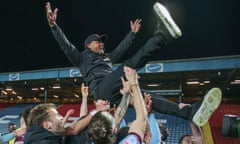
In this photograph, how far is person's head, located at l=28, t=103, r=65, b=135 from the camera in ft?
8.57

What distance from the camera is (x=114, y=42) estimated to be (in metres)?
16.5

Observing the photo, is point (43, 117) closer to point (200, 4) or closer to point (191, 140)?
point (191, 140)

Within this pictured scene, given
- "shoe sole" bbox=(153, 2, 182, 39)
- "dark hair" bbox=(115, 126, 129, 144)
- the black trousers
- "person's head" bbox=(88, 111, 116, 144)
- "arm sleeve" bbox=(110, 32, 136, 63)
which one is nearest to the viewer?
"person's head" bbox=(88, 111, 116, 144)

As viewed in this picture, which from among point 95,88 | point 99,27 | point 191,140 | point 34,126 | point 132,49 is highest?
point 99,27

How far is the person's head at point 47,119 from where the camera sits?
8.57 ft

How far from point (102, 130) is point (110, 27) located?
14.5 m

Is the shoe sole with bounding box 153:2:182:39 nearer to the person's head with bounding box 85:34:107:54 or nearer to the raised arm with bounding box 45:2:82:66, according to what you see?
the person's head with bounding box 85:34:107:54

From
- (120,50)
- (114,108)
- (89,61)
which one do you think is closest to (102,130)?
(114,108)

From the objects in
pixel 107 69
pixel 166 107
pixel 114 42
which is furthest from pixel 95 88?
pixel 114 42

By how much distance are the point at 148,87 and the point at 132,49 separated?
2.00m

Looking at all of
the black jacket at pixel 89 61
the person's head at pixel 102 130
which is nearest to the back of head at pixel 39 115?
the person's head at pixel 102 130

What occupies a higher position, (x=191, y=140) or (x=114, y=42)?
(x=114, y=42)

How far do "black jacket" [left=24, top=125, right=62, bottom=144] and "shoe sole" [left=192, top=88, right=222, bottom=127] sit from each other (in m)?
1.45

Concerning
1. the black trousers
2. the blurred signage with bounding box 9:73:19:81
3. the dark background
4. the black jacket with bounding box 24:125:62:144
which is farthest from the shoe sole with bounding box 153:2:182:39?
the blurred signage with bounding box 9:73:19:81
